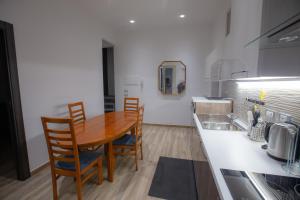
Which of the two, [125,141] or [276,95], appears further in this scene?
[125,141]

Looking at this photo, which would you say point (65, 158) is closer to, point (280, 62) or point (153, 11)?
point (280, 62)

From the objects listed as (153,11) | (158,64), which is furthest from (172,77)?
(153,11)

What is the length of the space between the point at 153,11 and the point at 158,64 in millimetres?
1497

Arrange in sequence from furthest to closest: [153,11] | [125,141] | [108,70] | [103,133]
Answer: [108,70] < [153,11] < [125,141] < [103,133]

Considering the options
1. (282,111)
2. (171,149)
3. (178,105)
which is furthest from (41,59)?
(178,105)

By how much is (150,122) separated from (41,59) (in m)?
3.29

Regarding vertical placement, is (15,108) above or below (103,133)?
above

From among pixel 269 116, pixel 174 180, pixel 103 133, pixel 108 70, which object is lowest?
pixel 174 180

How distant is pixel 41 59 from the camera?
2318 mm

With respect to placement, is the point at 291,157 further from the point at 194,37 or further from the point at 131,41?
the point at 131,41

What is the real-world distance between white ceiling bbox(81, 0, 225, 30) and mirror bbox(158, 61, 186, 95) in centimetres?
111

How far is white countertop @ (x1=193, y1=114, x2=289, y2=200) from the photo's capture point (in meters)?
0.89

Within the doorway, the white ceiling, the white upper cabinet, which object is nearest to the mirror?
the white ceiling

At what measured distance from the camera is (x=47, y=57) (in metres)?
2.42
